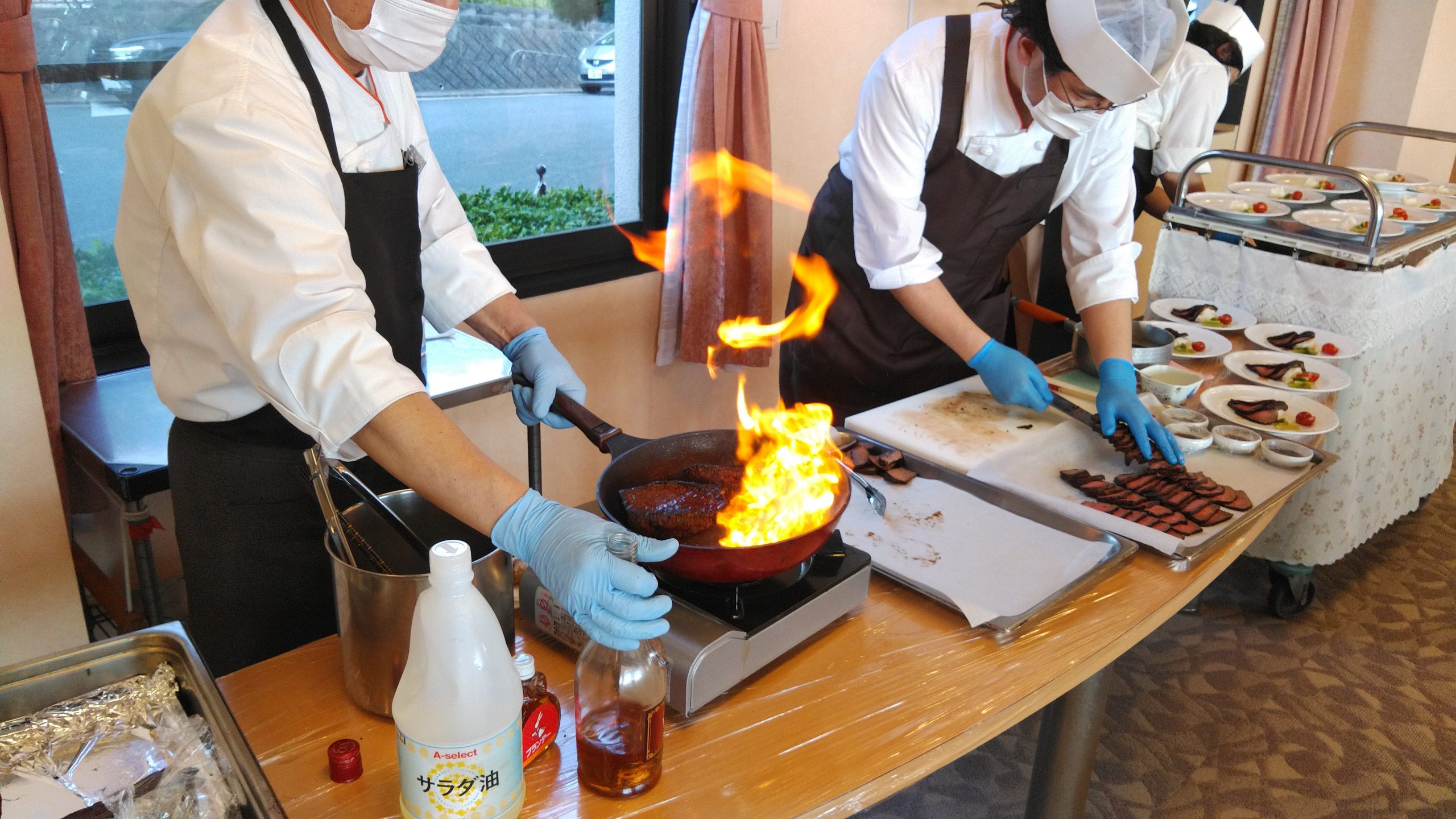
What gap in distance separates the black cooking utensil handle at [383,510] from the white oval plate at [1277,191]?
3.59 m

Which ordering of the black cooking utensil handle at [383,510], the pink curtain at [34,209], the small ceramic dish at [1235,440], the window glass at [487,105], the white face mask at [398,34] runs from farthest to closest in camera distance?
1. the window glass at [487,105]
2. the small ceramic dish at [1235,440]
3. the pink curtain at [34,209]
4. the white face mask at [398,34]
5. the black cooking utensil handle at [383,510]

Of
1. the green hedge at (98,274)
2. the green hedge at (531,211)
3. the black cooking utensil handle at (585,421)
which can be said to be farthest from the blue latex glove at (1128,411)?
the green hedge at (98,274)

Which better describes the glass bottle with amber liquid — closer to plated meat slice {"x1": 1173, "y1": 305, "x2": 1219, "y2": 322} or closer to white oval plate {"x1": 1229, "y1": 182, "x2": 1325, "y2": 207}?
plated meat slice {"x1": 1173, "y1": 305, "x2": 1219, "y2": 322}

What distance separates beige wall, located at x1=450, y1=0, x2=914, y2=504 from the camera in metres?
3.64

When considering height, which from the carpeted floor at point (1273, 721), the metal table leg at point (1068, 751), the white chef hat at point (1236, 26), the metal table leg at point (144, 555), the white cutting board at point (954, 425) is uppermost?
the white chef hat at point (1236, 26)

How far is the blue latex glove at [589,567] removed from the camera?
123 centimetres

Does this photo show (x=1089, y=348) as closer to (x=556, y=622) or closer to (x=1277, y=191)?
(x=556, y=622)

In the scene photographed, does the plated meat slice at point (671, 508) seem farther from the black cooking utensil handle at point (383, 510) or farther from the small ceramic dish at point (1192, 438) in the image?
the small ceramic dish at point (1192, 438)

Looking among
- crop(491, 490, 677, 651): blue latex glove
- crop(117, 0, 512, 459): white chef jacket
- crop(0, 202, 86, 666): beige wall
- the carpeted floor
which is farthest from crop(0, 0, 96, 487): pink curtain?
the carpeted floor

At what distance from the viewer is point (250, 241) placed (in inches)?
54.7

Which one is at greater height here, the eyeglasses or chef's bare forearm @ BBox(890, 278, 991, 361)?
the eyeglasses

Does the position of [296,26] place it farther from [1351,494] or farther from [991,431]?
[1351,494]

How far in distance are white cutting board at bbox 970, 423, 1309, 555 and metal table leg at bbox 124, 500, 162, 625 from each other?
1.80m

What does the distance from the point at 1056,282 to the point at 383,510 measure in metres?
3.45
